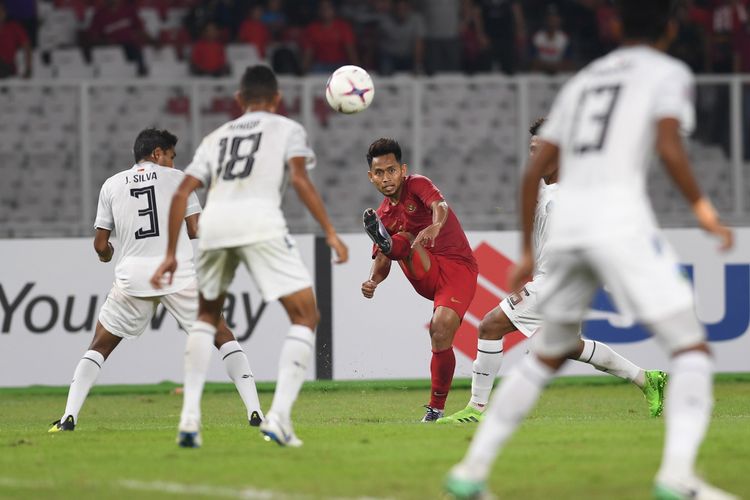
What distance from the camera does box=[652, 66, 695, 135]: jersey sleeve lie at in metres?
5.66

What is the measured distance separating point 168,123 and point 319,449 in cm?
1093

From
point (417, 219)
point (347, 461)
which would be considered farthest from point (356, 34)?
point (347, 461)

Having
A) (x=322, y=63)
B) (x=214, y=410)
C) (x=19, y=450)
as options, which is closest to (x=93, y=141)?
(x=322, y=63)

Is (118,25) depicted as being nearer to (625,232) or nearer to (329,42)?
(329,42)

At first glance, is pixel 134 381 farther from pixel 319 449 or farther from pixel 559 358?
pixel 559 358

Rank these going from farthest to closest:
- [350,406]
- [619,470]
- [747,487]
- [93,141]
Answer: [93,141] → [350,406] → [619,470] → [747,487]

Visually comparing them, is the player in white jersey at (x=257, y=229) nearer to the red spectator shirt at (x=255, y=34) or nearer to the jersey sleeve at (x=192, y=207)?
the jersey sleeve at (x=192, y=207)

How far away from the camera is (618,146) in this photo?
5699 millimetres

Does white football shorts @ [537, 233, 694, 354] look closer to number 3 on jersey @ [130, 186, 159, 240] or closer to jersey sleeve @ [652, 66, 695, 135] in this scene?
jersey sleeve @ [652, 66, 695, 135]

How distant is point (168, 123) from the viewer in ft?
59.1

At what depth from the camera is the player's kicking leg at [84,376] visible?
10172 mm

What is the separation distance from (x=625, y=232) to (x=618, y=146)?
389 millimetres

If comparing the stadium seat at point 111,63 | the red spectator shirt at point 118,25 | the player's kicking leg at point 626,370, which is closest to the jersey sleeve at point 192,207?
the player's kicking leg at point 626,370

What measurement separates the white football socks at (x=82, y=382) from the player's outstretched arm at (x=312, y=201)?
11.7 ft
